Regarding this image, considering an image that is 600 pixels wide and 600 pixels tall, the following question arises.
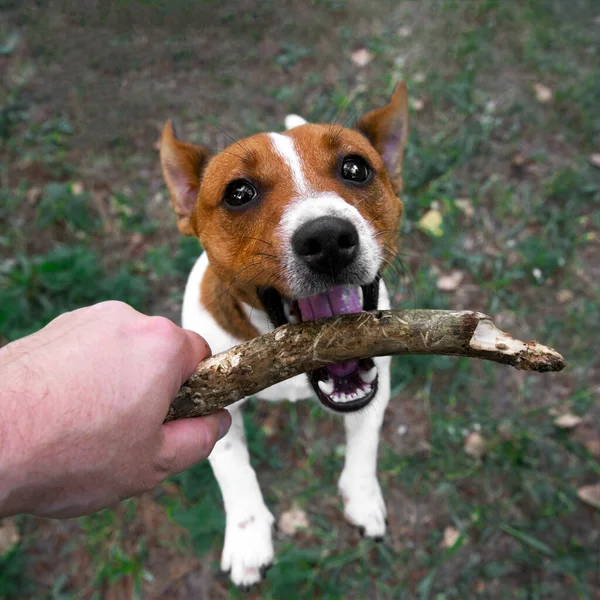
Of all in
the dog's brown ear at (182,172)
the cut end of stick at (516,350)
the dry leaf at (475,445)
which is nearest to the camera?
the cut end of stick at (516,350)

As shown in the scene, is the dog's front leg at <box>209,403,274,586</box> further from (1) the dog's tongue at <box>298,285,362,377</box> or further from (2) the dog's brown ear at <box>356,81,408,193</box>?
(2) the dog's brown ear at <box>356,81,408,193</box>

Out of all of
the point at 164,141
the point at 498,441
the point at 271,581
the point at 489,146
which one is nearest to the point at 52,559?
the point at 271,581

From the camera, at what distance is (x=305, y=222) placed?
2008 millimetres

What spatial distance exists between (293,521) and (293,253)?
7.35ft

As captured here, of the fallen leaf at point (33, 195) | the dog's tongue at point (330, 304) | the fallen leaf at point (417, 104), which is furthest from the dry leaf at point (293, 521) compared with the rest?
the fallen leaf at point (417, 104)

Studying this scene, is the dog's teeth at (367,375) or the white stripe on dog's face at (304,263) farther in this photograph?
the dog's teeth at (367,375)

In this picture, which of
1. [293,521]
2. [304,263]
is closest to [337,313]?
[304,263]

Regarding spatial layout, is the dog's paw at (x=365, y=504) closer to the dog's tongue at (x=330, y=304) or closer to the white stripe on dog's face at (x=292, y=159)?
the dog's tongue at (x=330, y=304)

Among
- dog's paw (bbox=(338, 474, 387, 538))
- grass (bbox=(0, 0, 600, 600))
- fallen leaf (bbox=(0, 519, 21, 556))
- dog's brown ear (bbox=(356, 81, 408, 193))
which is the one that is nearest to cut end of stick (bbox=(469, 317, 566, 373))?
grass (bbox=(0, 0, 600, 600))

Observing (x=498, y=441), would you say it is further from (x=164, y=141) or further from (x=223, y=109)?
(x=223, y=109)

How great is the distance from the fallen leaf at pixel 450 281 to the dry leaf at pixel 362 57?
2.64 meters

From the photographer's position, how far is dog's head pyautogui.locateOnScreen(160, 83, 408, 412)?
6.70ft

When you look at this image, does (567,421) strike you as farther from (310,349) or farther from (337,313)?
(310,349)

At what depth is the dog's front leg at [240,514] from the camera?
293 centimetres
